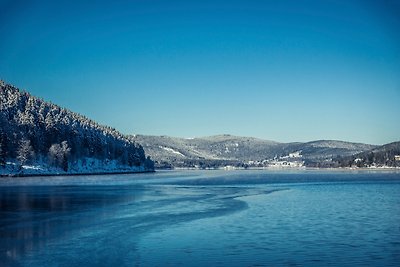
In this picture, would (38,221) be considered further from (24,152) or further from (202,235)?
(24,152)

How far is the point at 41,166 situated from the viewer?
135 metres

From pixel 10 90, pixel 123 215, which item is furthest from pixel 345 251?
pixel 10 90

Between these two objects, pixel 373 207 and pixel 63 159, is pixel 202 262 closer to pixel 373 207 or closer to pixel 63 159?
pixel 373 207

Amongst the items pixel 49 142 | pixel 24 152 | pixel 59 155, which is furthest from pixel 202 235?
pixel 49 142

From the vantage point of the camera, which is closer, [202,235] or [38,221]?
[202,235]

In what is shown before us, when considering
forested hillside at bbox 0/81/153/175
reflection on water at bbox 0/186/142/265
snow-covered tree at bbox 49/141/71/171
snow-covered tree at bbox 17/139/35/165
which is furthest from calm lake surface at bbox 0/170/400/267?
snow-covered tree at bbox 49/141/71/171

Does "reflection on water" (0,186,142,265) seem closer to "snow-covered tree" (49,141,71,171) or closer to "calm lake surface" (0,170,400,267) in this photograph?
"calm lake surface" (0,170,400,267)

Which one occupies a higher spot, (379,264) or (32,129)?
(32,129)

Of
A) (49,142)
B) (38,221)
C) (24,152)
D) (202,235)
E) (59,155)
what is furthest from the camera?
(49,142)

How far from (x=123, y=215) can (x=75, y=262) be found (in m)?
16.3

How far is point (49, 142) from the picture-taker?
14838 centimetres

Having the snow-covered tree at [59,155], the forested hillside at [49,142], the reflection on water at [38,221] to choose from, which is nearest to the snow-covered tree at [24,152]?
the forested hillside at [49,142]

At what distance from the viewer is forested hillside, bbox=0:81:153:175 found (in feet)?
420

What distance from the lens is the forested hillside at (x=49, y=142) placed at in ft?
420
